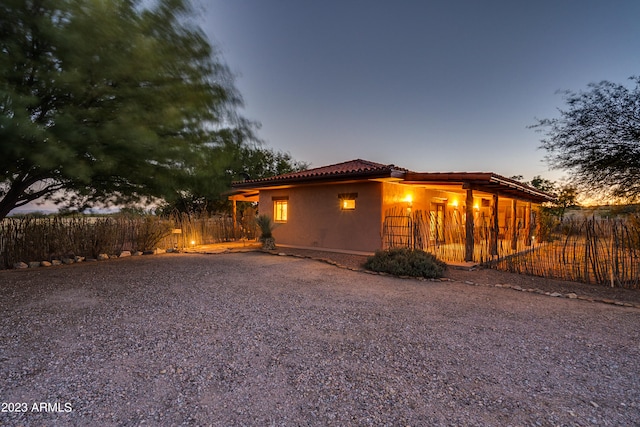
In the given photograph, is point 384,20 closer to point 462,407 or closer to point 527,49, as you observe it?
point 527,49

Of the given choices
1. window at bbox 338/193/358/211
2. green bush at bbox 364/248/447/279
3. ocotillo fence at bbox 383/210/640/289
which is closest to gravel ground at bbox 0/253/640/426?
green bush at bbox 364/248/447/279

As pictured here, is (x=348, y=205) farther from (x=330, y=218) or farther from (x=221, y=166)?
(x=221, y=166)

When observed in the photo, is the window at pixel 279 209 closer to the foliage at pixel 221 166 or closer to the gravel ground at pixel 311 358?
the gravel ground at pixel 311 358

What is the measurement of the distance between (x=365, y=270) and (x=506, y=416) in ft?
17.2

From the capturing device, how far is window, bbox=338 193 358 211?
33.2ft

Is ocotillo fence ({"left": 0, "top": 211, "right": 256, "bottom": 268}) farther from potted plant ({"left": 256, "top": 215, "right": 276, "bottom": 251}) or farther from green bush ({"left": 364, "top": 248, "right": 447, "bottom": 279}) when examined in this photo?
green bush ({"left": 364, "top": 248, "right": 447, "bottom": 279})

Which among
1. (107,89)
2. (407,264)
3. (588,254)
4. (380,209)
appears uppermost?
(107,89)

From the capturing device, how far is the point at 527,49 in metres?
9.73

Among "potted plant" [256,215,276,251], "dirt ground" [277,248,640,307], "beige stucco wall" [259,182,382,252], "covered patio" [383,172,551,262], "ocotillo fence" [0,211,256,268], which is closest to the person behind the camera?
"dirt ground" [277,248,640,307]

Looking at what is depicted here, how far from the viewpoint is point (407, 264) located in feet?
22.6

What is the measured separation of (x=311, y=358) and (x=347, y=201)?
25.5ft

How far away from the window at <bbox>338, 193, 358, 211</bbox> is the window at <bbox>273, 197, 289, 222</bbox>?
294cm

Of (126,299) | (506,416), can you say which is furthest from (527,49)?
(126,299)

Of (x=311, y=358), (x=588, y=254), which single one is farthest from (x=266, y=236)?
(x=588, y=254)
